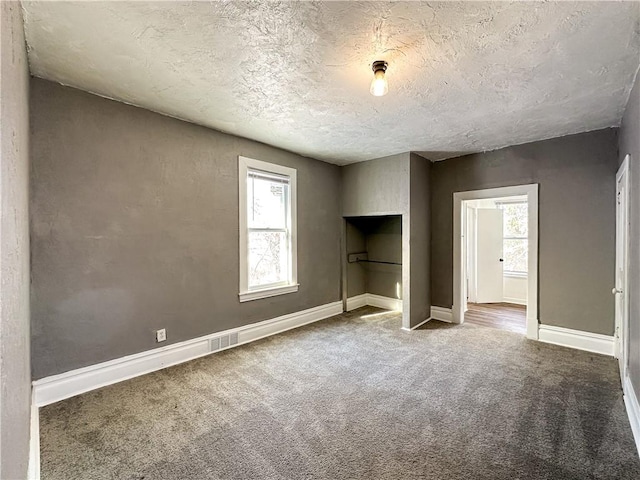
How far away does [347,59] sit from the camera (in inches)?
74.8

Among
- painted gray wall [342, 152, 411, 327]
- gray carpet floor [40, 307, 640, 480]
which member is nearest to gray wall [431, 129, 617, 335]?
gray carpet floor [40, 307, 640, 480]

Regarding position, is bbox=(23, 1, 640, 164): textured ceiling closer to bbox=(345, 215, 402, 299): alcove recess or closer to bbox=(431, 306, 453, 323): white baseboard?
bbox=(345, 215, 402, 299): alcove recess

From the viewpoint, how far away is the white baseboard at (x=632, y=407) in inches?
71.7

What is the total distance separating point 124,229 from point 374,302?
4101 mm

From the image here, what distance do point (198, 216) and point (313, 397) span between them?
2150 mm

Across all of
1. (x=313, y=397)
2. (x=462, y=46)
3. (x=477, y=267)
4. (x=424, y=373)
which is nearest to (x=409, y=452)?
(x=313, y=397)

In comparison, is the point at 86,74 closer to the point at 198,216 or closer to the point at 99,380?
the point at 198,216

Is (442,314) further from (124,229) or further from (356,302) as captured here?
(124,229)

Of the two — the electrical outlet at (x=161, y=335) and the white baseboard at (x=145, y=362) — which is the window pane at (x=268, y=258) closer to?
the white baseboard at (x=145, y=362)

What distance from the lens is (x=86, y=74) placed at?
2139 mm

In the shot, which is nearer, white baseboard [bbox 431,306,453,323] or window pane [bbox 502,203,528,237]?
white baseboard [bbox 431,306,453,323]

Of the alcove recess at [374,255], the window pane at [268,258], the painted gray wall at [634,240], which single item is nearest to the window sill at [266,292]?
the window pane at [268,258]

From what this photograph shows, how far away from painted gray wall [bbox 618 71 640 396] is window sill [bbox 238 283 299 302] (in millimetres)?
3317

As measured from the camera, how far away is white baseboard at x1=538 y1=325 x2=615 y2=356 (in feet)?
10.4
